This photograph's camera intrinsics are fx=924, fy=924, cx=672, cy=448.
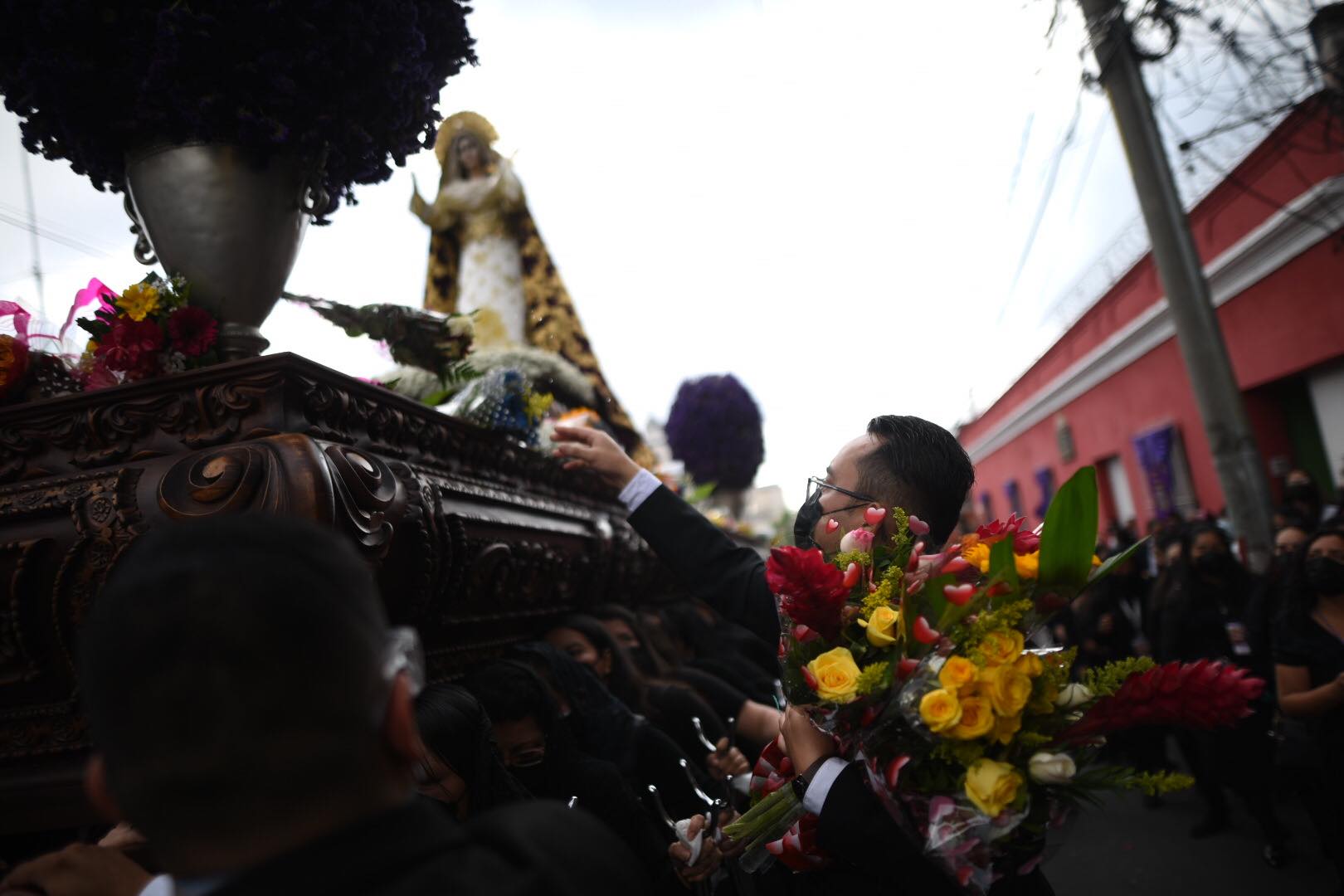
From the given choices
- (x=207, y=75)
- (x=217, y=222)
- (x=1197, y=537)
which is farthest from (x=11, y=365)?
(x=1197, y=537)

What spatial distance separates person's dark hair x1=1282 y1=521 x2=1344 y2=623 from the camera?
3627 millimetres

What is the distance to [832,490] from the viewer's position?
82.1 inches

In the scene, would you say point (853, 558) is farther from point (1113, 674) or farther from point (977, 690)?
point (1113, 674)

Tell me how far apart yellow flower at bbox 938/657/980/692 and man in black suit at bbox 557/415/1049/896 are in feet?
0.97

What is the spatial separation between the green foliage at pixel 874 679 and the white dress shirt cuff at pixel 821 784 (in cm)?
20

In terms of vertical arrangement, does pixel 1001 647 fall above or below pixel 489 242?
below

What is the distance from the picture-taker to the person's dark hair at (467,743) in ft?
5.85

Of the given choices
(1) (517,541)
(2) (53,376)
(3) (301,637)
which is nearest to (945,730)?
(3) (301,637)

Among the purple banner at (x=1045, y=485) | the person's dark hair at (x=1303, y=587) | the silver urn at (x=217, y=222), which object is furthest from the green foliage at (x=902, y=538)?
the purple banner at (x=1045, y=485)

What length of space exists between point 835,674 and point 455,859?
83cm

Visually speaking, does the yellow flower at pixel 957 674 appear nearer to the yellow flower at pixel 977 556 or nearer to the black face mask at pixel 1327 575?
the yellow flower at pixel 977 556

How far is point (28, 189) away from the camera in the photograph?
6.82ft

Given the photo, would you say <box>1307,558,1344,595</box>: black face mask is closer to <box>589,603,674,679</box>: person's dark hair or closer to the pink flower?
<box>589,603,674,679</box>: person's dark hair

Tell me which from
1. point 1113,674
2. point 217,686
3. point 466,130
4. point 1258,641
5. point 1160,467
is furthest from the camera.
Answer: point 1160,467
